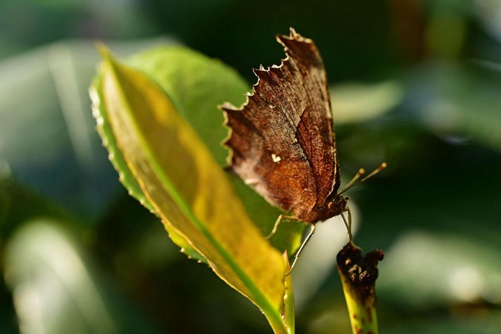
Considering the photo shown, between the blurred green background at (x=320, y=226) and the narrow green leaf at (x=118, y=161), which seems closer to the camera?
the narrow green leaf at (x=118, y=161)

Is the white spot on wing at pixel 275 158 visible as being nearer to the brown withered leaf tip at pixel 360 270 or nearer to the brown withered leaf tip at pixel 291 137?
the brown withered leaf tip at pixel 291 137

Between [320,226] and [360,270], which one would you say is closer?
[360,270]

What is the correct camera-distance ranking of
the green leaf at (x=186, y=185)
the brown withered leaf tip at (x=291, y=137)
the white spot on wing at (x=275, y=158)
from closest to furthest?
the green leaf at (x=186, y=185) < the brown withered leaf tip at (x=291, y=137) < the white spot on wing at (x=275, y=158)

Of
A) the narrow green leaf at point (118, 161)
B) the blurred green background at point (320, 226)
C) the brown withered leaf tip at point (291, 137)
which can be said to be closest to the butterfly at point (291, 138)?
the brown withered leaf tip at point (291, 137)

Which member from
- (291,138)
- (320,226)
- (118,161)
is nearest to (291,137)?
(291,138)

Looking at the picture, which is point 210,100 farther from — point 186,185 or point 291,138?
point 186,185

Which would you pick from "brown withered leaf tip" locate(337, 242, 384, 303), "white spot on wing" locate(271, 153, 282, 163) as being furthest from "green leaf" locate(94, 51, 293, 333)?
"white spot on wing" locate(271, 153, 282, 163)

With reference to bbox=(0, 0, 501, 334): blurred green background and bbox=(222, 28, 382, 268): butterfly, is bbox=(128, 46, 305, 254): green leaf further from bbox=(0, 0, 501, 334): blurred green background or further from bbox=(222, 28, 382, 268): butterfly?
bbox=(0, 0, 501, 334): blurred green background
